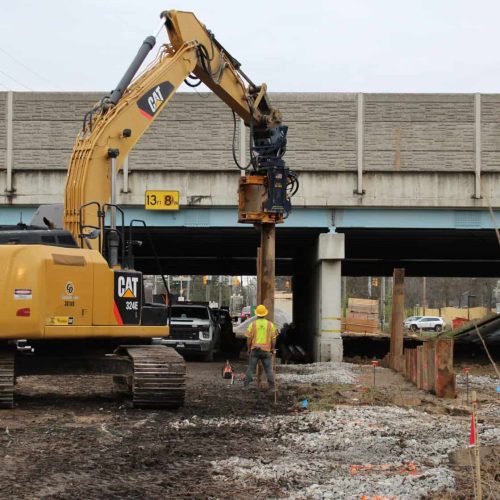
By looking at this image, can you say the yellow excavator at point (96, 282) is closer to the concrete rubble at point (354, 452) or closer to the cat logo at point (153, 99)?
the cat logo at point (153, 99)

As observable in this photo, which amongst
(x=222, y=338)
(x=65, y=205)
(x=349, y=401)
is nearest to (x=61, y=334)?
(x=65, y=205)

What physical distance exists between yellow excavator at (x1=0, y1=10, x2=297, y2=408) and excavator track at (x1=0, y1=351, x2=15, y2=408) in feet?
0.05

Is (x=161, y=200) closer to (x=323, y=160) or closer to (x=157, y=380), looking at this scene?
(x=323, y=160)

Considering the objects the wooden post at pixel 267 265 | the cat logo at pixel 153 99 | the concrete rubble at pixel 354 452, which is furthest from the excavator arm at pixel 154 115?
the concrete rubble at pixel 354 452

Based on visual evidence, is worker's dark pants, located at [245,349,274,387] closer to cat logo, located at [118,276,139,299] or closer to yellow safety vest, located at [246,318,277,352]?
yellow safety vest, located at [246,318,277,352]

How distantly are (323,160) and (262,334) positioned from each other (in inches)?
445

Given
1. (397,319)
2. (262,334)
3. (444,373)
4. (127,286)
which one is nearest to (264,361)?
(262,334)

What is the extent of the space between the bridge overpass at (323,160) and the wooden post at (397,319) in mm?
3310

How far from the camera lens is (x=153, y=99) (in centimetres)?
1392

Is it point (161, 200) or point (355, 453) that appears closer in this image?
point (355, 453)

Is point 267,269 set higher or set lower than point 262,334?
higher

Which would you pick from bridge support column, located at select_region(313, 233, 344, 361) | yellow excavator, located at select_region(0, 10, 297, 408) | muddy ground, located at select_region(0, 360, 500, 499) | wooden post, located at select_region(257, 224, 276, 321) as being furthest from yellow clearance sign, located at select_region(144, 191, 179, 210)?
yellow excavator, located at select_region(0, 10, 297, 408)

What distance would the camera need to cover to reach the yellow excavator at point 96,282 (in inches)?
457

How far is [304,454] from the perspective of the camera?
9078 millimetres
